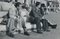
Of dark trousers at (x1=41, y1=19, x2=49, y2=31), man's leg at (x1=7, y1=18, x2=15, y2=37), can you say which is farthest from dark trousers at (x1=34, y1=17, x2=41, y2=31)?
man's leg at (x1=7, y1=18, x2=15, y2=37)

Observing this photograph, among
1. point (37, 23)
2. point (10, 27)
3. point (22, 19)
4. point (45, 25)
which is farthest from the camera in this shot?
point (45, 25)

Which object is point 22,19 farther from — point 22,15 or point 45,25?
point 45,25

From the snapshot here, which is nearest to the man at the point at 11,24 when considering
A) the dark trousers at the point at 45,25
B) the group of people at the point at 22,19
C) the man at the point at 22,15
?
the group of people at the point at 22,19

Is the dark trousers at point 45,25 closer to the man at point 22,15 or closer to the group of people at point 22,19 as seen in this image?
the group of people at point 22,19

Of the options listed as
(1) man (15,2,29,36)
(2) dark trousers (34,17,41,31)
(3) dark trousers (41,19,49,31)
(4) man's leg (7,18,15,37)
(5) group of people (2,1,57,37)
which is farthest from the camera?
(3) dark trousers (41,19,49,31)

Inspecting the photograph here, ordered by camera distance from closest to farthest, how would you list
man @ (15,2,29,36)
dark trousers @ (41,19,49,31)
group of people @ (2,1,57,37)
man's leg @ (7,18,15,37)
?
man's leg @ (7,18,15,37)
group of people @ (2,1,57,37)
man @ (15,2,29,36)
dark trousers @ (41,19,49,31)

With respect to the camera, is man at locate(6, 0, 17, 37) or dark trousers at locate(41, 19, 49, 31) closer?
man at locate(6, 0, 17, 37)

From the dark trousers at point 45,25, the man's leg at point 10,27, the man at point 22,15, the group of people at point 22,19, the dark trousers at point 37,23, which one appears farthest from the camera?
the dark trousers at point 45,25

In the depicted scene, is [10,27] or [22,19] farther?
[22,19]

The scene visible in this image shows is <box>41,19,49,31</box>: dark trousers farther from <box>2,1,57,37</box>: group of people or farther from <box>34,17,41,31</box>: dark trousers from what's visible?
<box>34,17,41,31</box>: dark trousers

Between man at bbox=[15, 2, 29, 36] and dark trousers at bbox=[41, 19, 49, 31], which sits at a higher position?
man at bbox=[15, 2, 29, 36]

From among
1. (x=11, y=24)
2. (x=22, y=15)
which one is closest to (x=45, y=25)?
(x=22, y=15)

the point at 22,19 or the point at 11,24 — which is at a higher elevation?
the point at 22,19

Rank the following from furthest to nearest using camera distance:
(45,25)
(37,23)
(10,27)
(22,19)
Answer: (45,25) < (37,23) < (22,19) < (10,27)
